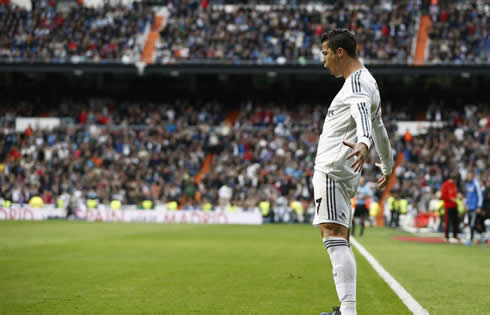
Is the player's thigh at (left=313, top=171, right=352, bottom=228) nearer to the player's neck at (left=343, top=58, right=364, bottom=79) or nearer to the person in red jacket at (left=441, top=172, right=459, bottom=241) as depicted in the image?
the player's neck at (left=343, top=58, right=364, bottom=79)

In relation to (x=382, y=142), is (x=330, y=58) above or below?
above

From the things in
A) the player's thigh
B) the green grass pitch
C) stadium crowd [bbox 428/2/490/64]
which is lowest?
the green grass pitch

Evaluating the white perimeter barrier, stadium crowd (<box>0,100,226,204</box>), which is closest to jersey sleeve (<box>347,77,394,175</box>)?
the white perimeter barrier

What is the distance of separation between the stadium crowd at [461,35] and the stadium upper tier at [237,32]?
0.06 metres

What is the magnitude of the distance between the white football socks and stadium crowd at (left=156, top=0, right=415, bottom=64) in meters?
35.0

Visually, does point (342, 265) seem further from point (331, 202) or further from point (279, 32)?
point (279, 32)

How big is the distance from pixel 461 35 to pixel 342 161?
122ft

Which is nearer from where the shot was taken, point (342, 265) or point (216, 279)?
point (342, 265)

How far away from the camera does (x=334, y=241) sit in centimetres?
550

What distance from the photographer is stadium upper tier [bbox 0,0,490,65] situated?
40344 mm

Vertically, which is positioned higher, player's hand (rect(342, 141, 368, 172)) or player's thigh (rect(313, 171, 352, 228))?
player's hand (rect(342, 141, 368, 172))

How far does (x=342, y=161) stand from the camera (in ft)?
18.1

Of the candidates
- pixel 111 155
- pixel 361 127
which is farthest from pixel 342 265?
pixel 111 155

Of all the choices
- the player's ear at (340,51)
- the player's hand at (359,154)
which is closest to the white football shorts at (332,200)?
the player's hand at (359,154)
